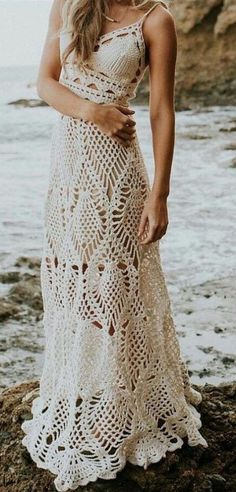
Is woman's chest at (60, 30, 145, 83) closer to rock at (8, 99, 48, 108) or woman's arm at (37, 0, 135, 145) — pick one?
woman's arm at (37, 0, 135, 145)

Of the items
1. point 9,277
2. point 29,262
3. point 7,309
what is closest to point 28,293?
point 7,309

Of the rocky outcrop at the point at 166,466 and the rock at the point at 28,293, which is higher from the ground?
the rocky outcrop at the point at 166,466

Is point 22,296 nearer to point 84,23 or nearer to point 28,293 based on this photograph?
point 28,293

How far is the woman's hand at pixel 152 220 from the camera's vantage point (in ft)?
7.38

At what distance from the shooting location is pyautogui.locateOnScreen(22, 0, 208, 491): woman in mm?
2180

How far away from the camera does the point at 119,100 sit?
7.42 ft

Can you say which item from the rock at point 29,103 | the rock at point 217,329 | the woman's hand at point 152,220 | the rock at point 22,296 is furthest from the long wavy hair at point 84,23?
the rock at point 29,103

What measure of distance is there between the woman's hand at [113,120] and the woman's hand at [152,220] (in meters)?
0.21

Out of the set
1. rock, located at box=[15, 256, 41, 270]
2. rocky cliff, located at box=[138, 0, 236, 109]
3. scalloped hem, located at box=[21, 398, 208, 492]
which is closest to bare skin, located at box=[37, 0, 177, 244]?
scalloped hem, located at box=[21, 398, 208, 492]

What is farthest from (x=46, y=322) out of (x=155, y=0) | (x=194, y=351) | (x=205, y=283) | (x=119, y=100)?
(x=205, y=283)

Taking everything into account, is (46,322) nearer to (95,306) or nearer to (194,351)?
(95,306)

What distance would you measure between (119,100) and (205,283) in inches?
131

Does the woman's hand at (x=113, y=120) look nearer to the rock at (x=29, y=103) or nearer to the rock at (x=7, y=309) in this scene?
the rock at (x=7, y=309)

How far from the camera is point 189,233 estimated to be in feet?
22.4
